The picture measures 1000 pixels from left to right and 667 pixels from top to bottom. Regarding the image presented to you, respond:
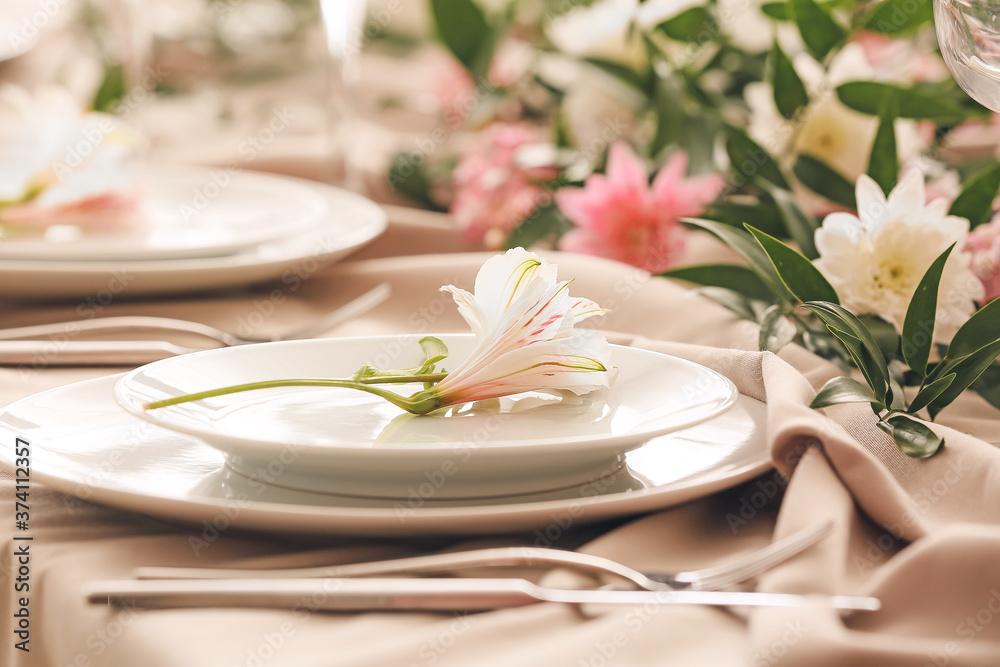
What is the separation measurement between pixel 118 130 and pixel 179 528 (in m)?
0.63

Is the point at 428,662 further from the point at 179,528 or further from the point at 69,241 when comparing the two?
the point at 69,241

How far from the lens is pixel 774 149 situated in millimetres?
841

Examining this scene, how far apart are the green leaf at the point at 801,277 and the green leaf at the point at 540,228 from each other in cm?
40

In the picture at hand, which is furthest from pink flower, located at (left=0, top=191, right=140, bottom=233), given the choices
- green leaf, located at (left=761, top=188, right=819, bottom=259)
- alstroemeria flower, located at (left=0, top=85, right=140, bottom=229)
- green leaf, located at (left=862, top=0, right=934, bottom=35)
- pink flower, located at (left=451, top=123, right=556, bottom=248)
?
green leaf, located at (left=862, top=0, right=934, bottom=35)

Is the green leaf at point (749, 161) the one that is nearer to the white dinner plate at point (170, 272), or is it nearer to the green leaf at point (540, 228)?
the green leaf at point (540, 228)

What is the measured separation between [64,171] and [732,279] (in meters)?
0.58

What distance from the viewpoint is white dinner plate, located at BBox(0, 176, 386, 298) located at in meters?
0.72

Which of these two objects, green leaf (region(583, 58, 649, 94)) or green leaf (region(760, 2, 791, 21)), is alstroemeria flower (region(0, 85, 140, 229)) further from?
green leaf (region(760, 2, 791, 21))

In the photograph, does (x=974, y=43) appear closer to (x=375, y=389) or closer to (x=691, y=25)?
(x=375, y=389)

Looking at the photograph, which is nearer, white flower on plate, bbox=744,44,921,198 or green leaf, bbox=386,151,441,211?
white flower on plate, bbox=744,44,921,198

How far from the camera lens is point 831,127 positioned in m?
0.84

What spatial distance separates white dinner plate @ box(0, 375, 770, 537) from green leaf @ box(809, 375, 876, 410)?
28 millimetres

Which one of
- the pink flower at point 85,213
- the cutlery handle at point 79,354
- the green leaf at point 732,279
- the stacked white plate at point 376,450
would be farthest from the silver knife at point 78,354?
the green leaf at point 732,279

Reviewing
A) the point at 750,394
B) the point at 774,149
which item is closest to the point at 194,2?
the point at 774,149
